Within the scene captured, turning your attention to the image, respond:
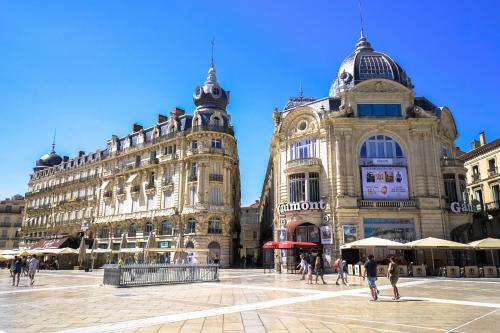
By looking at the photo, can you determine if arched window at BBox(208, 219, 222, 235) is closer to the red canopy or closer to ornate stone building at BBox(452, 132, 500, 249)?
Result: the red canopy

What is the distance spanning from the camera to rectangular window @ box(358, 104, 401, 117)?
110 ft

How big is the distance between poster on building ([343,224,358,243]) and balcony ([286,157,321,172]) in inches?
221

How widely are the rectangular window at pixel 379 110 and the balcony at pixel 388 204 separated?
782 centimetres

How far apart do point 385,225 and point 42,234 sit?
185 feet

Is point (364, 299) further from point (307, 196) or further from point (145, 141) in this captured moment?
point (145, 141)

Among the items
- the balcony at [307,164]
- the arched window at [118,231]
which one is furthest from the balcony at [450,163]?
the arched window at [118,231]

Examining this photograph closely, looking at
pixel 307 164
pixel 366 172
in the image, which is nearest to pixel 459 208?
pixel 366 172

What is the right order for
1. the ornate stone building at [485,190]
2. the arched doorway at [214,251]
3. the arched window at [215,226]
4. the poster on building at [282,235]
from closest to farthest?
the poster on building at [282,235] → the ornate stone building at [485,190] → the arched doorway at [214,251] → the arched window at [215,226]

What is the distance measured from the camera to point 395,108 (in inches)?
1325

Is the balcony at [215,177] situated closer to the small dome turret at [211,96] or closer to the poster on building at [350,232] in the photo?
the small dome turret at [211,96]

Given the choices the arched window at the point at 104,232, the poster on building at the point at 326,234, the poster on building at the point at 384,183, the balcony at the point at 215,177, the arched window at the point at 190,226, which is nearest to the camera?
the poster on building at the point at 326,234

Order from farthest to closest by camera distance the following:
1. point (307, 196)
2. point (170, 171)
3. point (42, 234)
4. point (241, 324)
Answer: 1. point (42, 234)
2. point (170, 171)
3. point (307, 196)
4. point (241, 324)

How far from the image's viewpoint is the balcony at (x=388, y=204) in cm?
3103

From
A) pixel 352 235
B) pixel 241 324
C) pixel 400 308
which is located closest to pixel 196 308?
pixel 241 324
